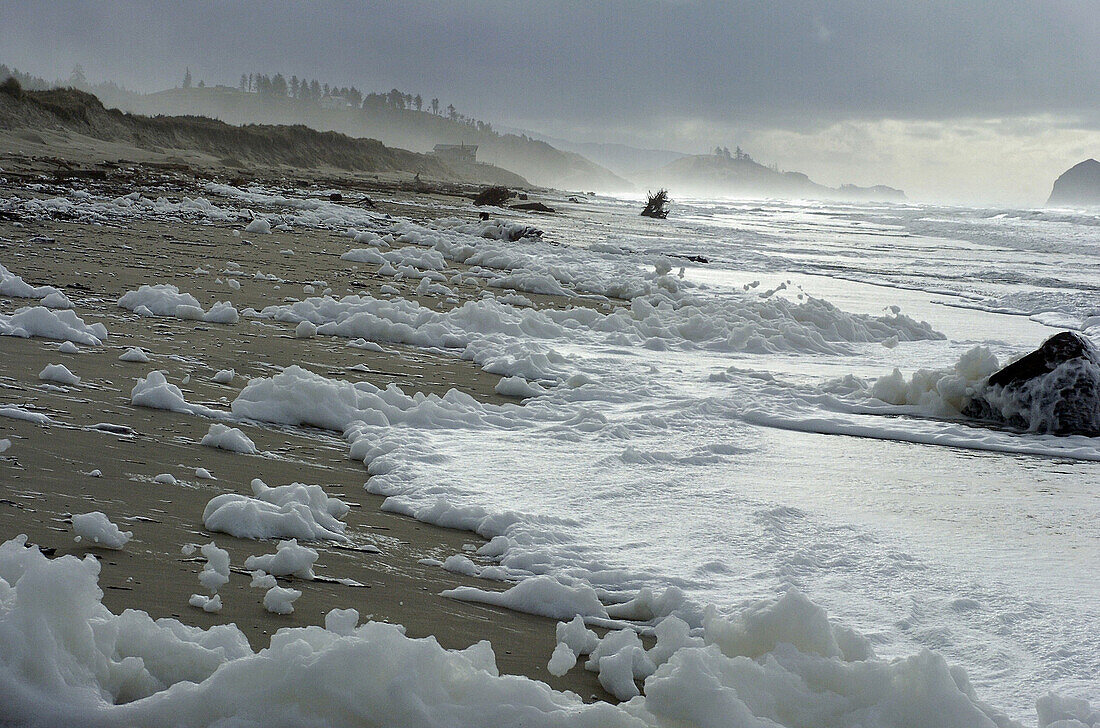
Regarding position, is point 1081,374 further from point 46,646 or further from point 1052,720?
point 46,646

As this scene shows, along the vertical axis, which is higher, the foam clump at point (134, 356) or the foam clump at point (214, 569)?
the foam clump at point (134, 356)

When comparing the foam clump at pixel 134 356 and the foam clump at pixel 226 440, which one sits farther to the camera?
the foam clump at pixel 134 356

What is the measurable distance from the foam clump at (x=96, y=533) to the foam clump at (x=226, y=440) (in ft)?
3.73

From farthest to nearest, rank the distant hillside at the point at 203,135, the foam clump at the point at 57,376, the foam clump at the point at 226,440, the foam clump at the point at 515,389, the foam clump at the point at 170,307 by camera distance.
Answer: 1. the distant hillside at the point at 203,135
2. the foam clump at the point at 170,307
3. the foam clump at the point at 515,389
4. the foam clump at the point at 57,376
5. the foam clump at the point at 226,440

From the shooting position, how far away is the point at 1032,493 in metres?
4.43

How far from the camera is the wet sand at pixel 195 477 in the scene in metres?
2.51

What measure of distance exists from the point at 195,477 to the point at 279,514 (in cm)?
55

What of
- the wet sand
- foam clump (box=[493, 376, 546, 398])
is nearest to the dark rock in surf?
foam clump (box=[493, 376, 546, 398])

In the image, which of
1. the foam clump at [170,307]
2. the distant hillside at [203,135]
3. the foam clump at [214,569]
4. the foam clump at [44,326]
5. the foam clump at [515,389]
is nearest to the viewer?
the foam clump at [214,569]

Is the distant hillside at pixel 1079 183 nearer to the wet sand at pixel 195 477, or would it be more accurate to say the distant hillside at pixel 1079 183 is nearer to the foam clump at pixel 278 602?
the wet sand at pixel 195 477

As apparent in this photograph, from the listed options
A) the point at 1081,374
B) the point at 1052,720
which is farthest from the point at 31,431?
the point at 1081,374

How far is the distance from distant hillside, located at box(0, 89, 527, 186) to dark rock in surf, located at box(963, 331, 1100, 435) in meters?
40.2

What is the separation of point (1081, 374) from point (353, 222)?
13473 millimetres

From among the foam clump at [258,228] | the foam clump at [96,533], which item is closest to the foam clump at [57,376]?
the foam clump at [96,533]
